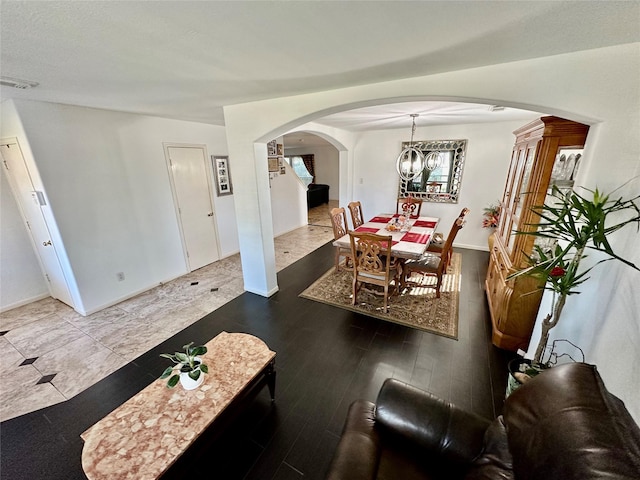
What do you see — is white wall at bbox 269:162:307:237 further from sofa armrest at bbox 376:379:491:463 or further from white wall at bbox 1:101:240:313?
sofa armrest at bbox 376:379:491:463

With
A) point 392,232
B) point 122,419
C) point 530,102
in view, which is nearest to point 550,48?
point 530,102

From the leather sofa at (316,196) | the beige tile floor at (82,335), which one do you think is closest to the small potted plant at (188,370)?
the beige tile floor at (82,335)

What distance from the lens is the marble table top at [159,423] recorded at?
115 cm

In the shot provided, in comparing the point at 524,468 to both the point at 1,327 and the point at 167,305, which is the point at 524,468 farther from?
the point at 1,327

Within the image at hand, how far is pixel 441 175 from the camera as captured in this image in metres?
5.09

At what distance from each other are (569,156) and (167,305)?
4433mm

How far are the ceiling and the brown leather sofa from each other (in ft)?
5.12

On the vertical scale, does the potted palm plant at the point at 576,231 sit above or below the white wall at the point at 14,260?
above

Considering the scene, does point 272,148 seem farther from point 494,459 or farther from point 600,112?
point 494,459

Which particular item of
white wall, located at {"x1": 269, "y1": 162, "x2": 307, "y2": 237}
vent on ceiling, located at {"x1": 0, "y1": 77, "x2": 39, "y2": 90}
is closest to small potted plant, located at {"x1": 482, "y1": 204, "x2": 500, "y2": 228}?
white wall, located at {"x1": 269, "y1": 162, "x2": 307, "y2": 237}

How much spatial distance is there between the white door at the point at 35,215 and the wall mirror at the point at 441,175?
5343 mm

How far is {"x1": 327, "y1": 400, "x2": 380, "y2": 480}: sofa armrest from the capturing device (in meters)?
1.04

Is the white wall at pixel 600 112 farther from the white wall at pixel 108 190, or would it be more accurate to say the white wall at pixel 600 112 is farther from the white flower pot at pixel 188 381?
the white wall at pixel 108 190

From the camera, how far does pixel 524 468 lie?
90 centimetres
